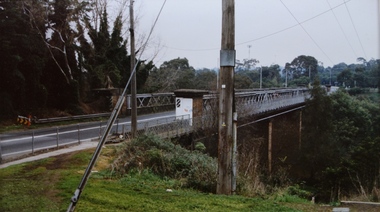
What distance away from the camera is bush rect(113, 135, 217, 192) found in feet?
15.1

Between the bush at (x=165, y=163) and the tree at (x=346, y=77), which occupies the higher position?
the tree at (x=346, y=77)

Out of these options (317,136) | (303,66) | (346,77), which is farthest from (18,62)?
(317,136)

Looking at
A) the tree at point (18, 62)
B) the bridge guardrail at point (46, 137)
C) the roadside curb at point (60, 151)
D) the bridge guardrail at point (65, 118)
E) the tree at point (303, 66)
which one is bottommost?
the roadside curb at point (60, 151)

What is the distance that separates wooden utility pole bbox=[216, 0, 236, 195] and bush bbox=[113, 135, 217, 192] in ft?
1.59

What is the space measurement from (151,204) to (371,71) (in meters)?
2.76

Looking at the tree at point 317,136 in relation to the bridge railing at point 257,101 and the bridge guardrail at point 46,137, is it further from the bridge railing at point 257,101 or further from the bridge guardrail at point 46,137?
the bridge guardrail at point 46,137

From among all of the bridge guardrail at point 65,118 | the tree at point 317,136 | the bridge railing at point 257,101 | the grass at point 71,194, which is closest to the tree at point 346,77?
Result: the grass at point 71,194

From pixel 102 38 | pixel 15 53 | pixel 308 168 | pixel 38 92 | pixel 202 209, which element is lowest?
pixel 308 168

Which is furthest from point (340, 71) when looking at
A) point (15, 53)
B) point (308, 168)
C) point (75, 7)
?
point (308, 168)

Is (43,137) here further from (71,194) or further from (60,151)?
(60,151)

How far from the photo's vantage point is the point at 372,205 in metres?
3.67

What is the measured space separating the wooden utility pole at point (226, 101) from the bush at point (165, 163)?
0.48 metres

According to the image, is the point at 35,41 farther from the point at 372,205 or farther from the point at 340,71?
the point at 340,71

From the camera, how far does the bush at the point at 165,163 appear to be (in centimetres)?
460
